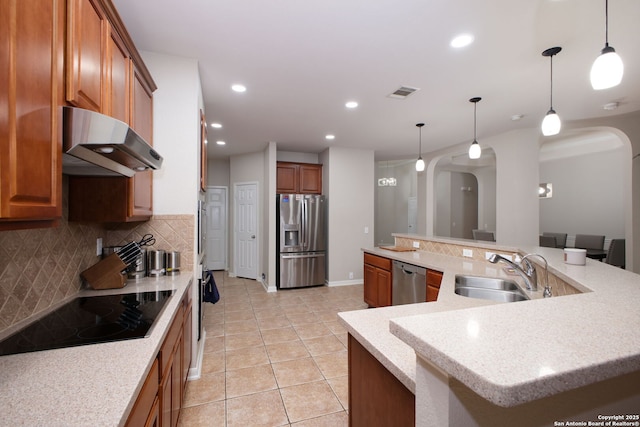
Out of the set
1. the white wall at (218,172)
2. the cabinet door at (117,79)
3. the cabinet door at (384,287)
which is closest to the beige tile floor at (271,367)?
the cabinet door at (384,287)

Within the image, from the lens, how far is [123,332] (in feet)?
4.16

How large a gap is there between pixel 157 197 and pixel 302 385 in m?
1.92

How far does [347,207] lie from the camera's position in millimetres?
5566

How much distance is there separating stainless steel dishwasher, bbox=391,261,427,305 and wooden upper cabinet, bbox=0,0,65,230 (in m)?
2.88

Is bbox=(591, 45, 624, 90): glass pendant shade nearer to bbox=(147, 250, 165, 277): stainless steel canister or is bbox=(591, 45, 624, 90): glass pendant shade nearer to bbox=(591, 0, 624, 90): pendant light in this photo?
bbox=(591, 0, 624, 90): pendant light

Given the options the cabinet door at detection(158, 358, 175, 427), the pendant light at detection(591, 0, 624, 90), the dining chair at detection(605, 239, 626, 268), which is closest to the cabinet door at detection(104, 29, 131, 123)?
the cabinet door at detection(158, 358, 175, 427)

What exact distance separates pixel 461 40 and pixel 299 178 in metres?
3.81

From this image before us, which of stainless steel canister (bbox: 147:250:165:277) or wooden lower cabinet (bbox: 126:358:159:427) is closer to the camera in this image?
wooden lower cabinet (bbox: 126:358:159:427)

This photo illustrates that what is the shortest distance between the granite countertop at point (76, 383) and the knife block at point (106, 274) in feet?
3.07

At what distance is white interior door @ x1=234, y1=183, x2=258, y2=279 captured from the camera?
595 cm

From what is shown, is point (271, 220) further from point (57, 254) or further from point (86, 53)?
point (86, 53)

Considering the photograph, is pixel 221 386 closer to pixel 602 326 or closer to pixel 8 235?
pixel 8 235

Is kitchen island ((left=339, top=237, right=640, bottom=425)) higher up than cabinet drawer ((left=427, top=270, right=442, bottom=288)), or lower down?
higher up

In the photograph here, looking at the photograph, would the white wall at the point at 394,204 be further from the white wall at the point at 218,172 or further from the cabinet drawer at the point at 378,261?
the cabinet drawer at the point at 378,261
